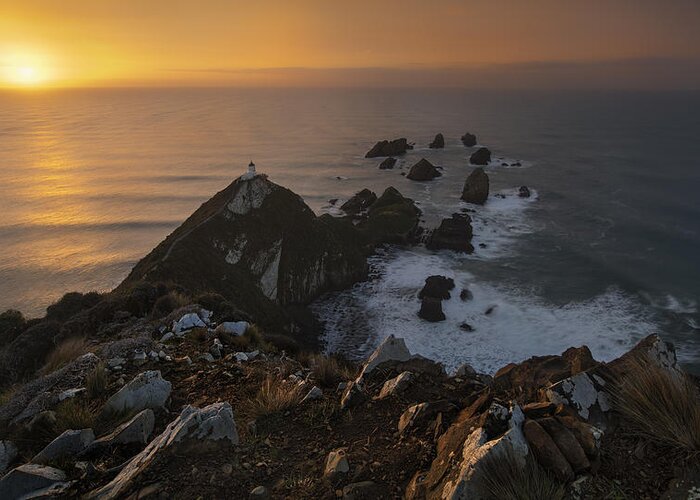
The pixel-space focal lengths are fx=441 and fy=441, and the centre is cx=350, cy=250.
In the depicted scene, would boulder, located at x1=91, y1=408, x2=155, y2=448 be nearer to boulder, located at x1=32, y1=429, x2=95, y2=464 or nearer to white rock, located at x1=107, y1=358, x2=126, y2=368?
boulder, located at x1=32, y1=429, x2=95, y2=464

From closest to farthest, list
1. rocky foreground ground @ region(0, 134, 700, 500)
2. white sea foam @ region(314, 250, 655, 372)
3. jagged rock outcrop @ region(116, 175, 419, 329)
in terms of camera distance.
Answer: rocky foreground ground @ region(0, 134, 700, 500) → jagged rock outcrop @ region(116, 175, 419, 329) → white sea foam @ region(314, 250, 655, 372)

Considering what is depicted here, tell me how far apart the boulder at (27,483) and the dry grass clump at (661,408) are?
6.77 meters

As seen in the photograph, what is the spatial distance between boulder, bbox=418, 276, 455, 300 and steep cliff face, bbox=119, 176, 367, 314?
22.8 feet

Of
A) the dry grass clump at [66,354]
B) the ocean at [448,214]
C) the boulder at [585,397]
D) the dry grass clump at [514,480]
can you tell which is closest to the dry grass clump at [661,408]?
the boulder at [585,397]

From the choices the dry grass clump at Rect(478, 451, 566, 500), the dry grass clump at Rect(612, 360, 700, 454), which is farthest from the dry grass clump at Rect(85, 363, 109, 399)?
the dry grass clump at Rect(612, 360, 700, 454)

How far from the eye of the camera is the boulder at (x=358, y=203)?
208 feet

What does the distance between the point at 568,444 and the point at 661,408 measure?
137cm

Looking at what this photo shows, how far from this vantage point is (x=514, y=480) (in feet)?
14.0

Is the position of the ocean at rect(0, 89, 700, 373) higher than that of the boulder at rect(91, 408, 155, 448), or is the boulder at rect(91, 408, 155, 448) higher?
the boulder at rect(91, 408, 155, 448)

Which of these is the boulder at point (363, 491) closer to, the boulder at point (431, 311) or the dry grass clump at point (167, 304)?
the dry grass clump at point (167, 304)

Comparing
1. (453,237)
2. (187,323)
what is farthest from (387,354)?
(453,237)

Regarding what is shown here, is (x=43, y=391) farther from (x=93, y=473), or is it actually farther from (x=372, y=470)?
(x=372, y=470)

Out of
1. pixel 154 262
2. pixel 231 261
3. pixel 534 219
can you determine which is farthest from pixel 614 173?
pixel 154 262

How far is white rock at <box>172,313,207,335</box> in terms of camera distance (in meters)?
12.0
